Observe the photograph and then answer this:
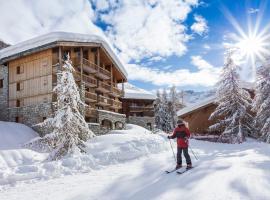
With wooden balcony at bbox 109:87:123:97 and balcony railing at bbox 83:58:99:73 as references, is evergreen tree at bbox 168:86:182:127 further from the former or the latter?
balcony railing at bbox 83:58:99:73

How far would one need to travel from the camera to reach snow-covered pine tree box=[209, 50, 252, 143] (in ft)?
81.2

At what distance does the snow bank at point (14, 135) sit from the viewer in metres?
19.6

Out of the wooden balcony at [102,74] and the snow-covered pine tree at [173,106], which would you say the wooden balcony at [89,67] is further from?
the snow-covered pine tree at [173,106]

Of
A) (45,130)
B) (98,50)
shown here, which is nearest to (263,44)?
(98,50)

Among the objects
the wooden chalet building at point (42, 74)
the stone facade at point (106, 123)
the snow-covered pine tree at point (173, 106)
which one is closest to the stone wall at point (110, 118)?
the stone facade at point (106, 123)

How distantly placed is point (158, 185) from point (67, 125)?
7.52 m

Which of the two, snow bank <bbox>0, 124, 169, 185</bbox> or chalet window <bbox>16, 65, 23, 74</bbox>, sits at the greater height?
chalet window <bbox>16, 65, 23, 74</bbox>

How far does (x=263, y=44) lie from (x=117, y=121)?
17858mm

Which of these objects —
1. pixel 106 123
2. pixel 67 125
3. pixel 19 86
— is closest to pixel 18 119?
pixel 19 86

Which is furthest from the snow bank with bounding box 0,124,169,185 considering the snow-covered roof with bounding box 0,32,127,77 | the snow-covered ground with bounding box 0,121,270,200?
the snow-covered roof with bounding box 0,32,127,77

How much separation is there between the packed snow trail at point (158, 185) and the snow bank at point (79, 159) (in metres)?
0.78

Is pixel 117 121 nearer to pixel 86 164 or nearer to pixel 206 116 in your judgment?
pixel 206 116

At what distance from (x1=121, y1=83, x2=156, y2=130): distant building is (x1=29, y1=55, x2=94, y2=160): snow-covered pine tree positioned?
29471mm

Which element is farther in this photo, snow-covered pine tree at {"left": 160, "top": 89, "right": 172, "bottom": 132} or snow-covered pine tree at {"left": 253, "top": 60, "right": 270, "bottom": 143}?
snow-covered pine tree at {"left": 160, "top": 89, "right": 172, "bottom": 132}
